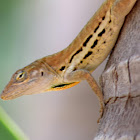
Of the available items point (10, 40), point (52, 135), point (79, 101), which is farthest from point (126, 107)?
point (10, 40)

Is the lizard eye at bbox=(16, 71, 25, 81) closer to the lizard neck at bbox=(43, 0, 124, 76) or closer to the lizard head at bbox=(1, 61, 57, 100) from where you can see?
the lizard head at bbox=(1, 61, 57, 100)

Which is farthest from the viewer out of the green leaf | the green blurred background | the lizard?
the green leaf

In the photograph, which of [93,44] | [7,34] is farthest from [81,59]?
[7,34]

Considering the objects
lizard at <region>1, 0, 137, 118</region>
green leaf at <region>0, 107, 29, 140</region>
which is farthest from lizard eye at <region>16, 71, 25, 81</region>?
green leaf at <region>0, 107, 29, 140</region>

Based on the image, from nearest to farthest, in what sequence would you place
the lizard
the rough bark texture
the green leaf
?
the rough bark texture, the lizard, the green leaf

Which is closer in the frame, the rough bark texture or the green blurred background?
the rough bark texture

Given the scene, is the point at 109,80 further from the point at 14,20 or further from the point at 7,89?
the point at 14,20

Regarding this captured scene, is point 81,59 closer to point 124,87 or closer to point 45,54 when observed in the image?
point 124,87
